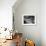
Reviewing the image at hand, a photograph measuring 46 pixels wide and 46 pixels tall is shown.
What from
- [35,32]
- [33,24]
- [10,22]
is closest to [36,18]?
[33,24]

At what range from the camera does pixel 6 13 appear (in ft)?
13.9

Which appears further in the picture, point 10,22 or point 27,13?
point 27,13

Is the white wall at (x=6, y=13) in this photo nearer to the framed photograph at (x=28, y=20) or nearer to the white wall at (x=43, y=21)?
the framed photograph at (x=28, y=20)

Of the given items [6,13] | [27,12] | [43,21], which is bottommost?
[43,21]

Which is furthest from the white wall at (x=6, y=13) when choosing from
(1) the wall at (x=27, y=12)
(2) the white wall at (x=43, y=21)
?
(2) the white wall at (x=43, y=21)

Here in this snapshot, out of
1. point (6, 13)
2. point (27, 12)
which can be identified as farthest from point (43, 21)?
point (6, 13)

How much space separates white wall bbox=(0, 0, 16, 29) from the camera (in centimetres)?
420

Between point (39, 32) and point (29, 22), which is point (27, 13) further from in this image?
point (39, 32)

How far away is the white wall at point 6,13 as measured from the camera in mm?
4199

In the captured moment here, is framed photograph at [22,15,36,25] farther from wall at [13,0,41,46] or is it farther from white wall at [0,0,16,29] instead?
white wall at [0,0,16,29]

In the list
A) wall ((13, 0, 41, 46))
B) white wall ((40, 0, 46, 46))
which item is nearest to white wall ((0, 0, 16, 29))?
wall ((13, 0, 41, 46))

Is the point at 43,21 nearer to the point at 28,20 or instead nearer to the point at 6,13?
the point at 28,20

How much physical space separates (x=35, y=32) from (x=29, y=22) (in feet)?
1.77

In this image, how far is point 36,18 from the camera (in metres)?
5.04
